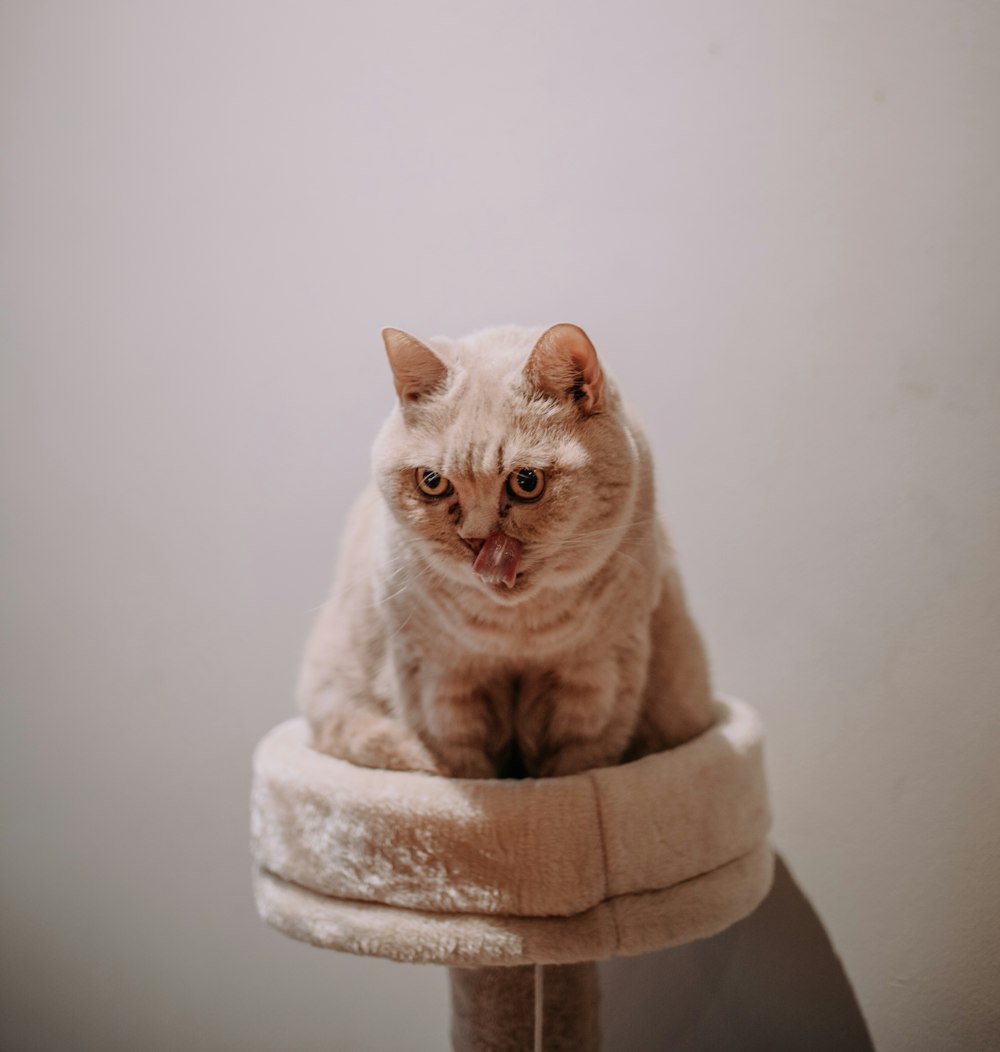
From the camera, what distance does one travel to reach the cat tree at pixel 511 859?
85 cm

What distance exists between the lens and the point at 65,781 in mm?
1504

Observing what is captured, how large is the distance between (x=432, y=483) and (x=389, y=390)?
57cm

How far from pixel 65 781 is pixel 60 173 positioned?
1038mm

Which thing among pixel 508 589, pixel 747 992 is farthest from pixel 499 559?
pixel 747 992

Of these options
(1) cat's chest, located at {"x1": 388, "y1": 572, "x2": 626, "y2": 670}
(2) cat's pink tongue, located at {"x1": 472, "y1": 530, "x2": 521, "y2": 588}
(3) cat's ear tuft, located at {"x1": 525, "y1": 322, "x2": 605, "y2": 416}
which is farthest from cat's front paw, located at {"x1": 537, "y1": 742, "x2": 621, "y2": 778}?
(3) cat's ear tuft, located at {"x1": 525, "y1": 322, "x2": 605, "y2": 416}

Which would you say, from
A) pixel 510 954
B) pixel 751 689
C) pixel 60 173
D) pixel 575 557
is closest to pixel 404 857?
pixel 510 954

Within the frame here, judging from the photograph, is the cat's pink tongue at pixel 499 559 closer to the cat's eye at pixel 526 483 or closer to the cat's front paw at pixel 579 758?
the cat's eye at pixel 526 483

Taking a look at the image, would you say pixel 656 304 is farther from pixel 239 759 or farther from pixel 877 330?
pixel 239 759

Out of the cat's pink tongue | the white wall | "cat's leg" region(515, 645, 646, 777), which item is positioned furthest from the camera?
the white wall

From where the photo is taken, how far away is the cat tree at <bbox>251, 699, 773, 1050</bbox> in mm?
847

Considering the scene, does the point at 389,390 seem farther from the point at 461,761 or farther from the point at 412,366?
the point at 461,761

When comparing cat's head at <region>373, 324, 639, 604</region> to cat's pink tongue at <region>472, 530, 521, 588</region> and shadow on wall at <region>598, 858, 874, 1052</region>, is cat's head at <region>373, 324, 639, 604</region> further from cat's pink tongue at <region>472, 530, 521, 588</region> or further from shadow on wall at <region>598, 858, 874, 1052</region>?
shadow on wall at <region>598, 858, 874, 1052</region>

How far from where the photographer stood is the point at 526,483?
82 centimetres

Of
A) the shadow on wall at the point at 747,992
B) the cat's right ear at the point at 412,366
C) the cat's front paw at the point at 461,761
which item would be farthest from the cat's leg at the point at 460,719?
the shadow on wall at the point at 747,992
